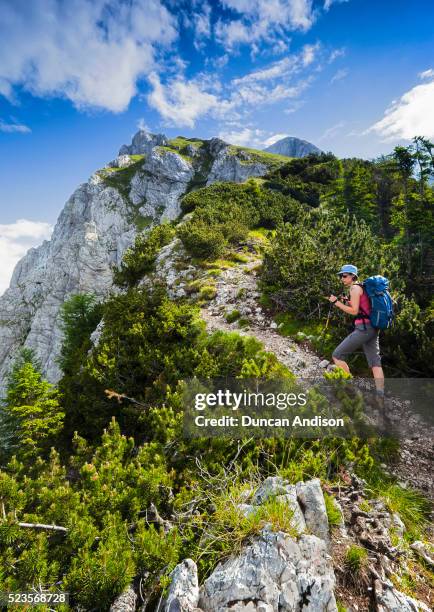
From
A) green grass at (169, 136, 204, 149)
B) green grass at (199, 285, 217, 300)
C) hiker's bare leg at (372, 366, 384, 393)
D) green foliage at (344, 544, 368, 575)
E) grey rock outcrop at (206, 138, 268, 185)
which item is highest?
green grass at (169, 136, 204, 149)

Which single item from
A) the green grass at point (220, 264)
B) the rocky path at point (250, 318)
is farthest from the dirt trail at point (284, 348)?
the green grass at point (220, 264)

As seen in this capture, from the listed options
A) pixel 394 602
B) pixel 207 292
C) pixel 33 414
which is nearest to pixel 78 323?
pixel 207 292

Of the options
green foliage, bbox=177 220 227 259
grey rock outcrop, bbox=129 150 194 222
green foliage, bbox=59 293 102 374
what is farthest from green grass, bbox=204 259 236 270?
grey rock outcrop, bbox=129 150 194 222

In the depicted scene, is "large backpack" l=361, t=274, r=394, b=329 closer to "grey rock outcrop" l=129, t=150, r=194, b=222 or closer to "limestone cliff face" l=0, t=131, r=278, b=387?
"limestone cliff face" l=0, t=131, r=278, b=387

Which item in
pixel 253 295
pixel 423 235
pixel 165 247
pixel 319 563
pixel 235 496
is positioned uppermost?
pixel 423 235

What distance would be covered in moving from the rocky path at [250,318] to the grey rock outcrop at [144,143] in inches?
4854

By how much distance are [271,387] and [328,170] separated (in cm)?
4013

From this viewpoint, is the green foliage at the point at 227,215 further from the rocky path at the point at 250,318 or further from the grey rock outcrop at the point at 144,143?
the grey rock outcrop at the point at 144,143

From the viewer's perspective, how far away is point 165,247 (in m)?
21.8

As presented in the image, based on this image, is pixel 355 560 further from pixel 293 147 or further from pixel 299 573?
pixel 293 147

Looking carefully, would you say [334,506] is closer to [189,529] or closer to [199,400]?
[189,529]

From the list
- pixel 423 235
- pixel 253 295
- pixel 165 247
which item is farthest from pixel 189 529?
pixel 423 235

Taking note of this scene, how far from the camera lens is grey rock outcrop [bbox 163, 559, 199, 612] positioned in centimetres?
310

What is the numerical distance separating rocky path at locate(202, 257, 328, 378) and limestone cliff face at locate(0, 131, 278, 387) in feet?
167
